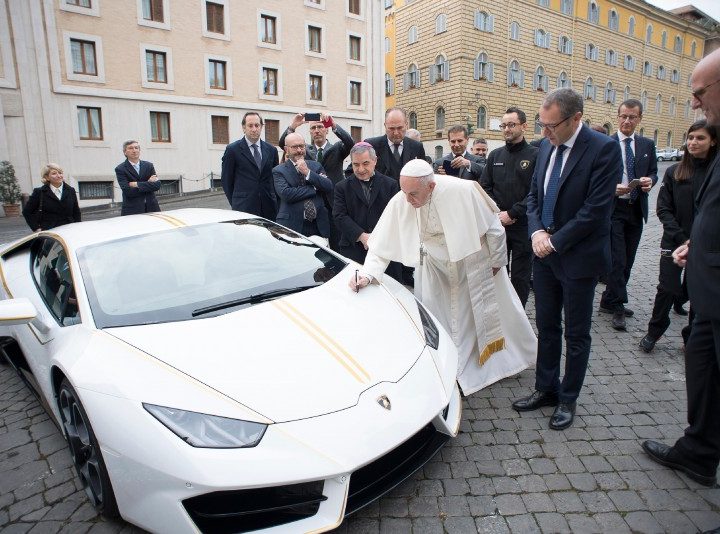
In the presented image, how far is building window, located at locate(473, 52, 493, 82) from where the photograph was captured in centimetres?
3766

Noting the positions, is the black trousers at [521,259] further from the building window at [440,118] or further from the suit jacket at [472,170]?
the building window at [440,118]

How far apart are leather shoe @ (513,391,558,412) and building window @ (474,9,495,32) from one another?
39623 mm

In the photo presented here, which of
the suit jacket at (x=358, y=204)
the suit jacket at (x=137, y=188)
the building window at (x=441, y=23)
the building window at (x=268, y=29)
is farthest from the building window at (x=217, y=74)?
the suit jacket at (x=358, y=204)

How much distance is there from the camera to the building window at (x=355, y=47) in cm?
2944

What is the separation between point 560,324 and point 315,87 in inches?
1094

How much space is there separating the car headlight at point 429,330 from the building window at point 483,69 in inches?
1520

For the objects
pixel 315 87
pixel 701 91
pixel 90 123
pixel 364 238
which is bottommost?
pixel 364 238

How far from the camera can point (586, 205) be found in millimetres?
2691

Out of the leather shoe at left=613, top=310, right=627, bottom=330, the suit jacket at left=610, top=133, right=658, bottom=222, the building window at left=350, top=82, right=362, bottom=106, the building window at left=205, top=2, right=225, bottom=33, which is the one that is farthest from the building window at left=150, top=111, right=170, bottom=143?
the leather shoe at left=613, top=310, right=627, bottom=330

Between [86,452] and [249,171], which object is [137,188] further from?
[86,452]

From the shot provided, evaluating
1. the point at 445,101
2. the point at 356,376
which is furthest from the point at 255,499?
the point at 445,101

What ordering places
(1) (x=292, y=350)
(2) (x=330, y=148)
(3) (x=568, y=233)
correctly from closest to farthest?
1. (1) (x=292, y=350)
2. (3) (x=568, y=233)
3. (2) (x=330, y=148)

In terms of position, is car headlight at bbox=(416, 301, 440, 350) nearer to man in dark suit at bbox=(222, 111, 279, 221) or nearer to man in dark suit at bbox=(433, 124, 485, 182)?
man in dark suit at bbox=(433, 124, 485, 182)

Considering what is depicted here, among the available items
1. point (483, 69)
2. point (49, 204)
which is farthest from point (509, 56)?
point (49, 204)
